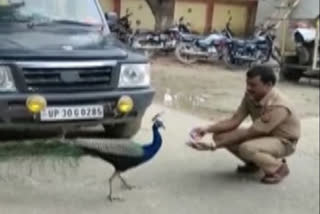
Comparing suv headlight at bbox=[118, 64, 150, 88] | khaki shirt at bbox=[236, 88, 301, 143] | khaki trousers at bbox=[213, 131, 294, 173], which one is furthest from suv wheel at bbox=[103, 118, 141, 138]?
khaki shirt at bbox=[236, 88, 301, 143]

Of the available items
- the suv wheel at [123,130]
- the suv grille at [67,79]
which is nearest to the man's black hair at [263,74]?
the suv grille at [67,79]

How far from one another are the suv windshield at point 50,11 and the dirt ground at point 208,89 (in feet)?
9.51

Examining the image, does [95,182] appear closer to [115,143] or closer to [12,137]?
[115,143]

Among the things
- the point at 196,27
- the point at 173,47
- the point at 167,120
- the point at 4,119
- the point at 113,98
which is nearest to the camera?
the point at 4,119

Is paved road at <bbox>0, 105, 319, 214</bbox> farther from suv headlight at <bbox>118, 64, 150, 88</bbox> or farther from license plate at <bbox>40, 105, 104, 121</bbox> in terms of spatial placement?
suv headlight at <bbox>118, 64, 150, 88</bbox>

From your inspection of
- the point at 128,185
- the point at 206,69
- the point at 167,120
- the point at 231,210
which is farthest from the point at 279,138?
the point at 206,69

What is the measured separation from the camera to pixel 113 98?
5758mm

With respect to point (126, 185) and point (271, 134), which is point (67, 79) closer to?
point (126, 185)

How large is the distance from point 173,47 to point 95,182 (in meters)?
12.4

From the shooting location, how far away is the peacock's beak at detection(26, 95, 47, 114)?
5.32 m

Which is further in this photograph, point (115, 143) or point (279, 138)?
point (279, 138)

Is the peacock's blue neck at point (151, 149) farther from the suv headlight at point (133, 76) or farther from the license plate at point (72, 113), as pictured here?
the suv headlight at point (133, 76)

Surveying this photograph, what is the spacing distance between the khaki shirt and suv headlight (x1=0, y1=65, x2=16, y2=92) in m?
1.95

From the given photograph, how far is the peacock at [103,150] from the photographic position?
4.72 m
